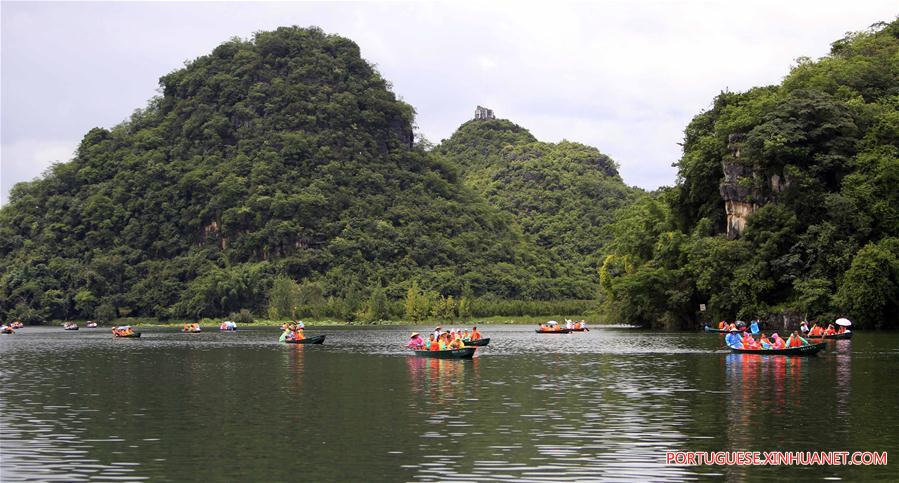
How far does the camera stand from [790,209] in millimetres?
84188

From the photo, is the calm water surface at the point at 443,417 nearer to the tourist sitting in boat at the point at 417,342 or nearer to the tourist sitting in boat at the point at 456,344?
the tourist sitting in boat at the point at 456,344

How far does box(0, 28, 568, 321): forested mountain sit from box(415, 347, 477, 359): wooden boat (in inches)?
3475

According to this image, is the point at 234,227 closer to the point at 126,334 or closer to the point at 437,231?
the point at 437,231

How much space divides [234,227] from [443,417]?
146271 mm

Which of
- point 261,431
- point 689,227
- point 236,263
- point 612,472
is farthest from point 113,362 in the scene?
point 236,263

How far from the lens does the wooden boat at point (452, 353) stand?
55.4 m

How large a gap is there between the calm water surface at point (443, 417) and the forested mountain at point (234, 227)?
324 feet

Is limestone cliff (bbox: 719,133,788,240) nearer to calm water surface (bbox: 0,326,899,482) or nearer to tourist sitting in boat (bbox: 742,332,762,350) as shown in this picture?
tourist sitting in boat (bbox: 742,332,762,350)

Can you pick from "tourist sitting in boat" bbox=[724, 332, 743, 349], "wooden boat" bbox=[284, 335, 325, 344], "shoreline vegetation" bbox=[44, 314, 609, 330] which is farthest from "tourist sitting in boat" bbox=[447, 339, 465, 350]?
"shoreline vegetation" bbox=[44, 314, 609, 330]

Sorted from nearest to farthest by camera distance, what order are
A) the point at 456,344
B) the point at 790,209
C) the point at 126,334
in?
the point at 456,344, the point at 790,209, the point at 126,334

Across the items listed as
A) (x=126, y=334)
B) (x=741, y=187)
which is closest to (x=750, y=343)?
(x=741, y=187)

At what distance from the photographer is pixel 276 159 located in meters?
187

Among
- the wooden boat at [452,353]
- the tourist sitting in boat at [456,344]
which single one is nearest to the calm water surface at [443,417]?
the wooden boat at [452,353]

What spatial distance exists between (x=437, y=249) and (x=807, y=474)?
15267 cm
